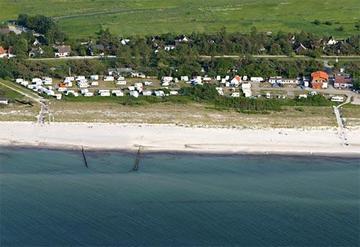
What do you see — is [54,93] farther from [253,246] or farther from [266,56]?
[253,246]

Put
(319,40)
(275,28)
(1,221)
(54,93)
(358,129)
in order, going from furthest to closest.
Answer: (275,28)
(319,40)
(54,93)
(358,129)
(1,221)

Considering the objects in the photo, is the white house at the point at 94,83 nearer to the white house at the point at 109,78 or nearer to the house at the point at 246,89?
the white house at the point at 109,78

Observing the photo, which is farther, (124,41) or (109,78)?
(124,41)

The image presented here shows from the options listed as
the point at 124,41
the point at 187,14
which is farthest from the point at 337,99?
the point at 187,14

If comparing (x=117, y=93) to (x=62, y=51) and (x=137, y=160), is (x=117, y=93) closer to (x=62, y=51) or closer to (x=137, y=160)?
(x=137, y=160)

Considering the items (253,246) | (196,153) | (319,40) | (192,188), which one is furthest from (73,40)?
(253,246)
